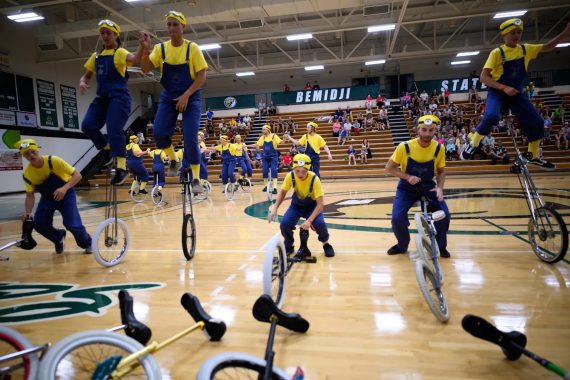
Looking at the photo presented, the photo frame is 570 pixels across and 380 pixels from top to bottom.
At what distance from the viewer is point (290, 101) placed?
23516 millimetres

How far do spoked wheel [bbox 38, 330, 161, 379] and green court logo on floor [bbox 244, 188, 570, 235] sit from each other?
4.44 metres

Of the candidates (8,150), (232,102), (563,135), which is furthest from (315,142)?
(232,102)

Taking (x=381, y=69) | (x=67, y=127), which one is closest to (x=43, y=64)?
(x=67, y=127)

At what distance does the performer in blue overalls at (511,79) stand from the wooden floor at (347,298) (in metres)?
1.46

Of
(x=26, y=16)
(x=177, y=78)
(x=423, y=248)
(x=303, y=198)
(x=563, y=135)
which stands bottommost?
(x=423, y=248)

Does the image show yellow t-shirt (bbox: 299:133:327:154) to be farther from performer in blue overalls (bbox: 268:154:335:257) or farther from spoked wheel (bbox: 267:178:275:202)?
performer in blue overalls (bbox: 268:154:335:257)

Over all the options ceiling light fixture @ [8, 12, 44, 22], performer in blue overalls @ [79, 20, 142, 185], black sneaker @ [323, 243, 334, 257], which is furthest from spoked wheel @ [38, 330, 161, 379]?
ceiling light fixture @ [8, 12, 44, 22]

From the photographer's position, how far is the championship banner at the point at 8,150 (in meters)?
15.7

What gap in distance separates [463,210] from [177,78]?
19.6 ft

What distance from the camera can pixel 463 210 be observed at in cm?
712

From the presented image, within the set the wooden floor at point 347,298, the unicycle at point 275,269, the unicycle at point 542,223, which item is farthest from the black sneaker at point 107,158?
the unicycle at point 542,223

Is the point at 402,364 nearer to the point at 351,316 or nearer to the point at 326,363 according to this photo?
the point at 326,363

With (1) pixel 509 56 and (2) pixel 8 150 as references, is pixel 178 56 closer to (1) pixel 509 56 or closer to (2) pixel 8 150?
(1) pixel 509 56

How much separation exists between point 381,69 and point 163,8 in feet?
51.2
